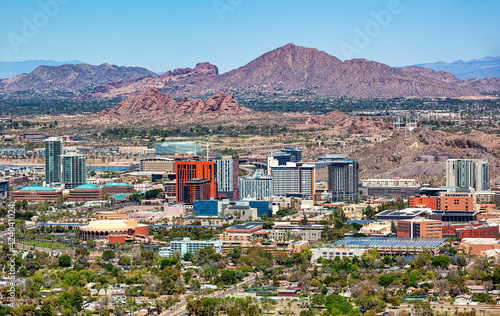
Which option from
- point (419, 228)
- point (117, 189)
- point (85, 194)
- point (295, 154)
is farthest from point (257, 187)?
point (419, 228)

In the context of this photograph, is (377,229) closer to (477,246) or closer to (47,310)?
(477,246)

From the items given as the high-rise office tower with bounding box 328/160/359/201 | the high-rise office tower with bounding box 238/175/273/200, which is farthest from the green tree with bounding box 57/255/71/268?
the high-rise office tower with bounding box 328/160/359/201

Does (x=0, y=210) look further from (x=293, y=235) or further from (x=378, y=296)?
(x=378, y=296)

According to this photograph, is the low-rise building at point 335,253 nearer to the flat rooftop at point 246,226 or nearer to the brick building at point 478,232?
the flat rooftop at point 246,226

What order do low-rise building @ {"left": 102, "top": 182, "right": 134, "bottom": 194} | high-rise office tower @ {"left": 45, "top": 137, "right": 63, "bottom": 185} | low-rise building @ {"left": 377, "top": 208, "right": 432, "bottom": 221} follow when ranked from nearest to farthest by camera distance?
low-rise building @ {"left": 377, "top": 208, "right": 432, "bottom": 221} → low-rise building @ {"left": 102, "top": 182, "right": 134, "bottom": 194} → high-rise office tower @ {"left": 45, "top": 137, "right": 63, "bottom": 185}

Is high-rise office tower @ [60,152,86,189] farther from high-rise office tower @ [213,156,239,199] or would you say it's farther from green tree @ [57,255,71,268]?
green tree @ [57,255,71,268]

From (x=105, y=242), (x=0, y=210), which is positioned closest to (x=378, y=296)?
(x=105, y=242)
